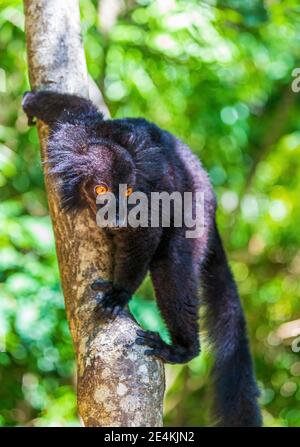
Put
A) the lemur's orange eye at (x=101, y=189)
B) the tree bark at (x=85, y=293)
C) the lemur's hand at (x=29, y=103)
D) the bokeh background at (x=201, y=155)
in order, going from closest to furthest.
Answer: the tree bark at (x=85, y=293) < the lemur's orange eye at (x=101, y=189) < the lemur's hand at (x=29, y=103) < the bokeh background at (x=201, y=155)

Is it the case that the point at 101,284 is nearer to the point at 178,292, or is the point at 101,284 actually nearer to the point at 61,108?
the point at 178,292

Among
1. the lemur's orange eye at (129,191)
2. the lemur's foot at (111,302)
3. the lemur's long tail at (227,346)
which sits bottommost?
the lemur's long tail at (227,346)

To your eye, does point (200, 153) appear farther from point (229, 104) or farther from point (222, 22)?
point (222, 22)

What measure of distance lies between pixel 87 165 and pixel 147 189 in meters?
0.38

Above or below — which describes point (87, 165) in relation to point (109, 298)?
above

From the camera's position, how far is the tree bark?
2.63 metres

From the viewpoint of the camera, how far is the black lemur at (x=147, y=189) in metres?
3.70

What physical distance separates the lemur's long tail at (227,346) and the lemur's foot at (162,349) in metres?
0.52

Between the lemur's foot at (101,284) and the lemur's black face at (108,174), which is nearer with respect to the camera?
the lemur's foot at (101,284)

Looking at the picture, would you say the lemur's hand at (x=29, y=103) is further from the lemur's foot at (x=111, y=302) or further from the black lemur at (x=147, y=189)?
the lemur's foot at (x=111, y=302)

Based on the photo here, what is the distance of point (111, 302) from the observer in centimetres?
317

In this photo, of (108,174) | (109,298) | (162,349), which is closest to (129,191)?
(108,174)

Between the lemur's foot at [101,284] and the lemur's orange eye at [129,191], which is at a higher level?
the lemur's orange eye at [129,191]

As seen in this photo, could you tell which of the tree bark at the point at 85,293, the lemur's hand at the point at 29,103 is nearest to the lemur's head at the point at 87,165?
the tree bark at the point at 85,293
